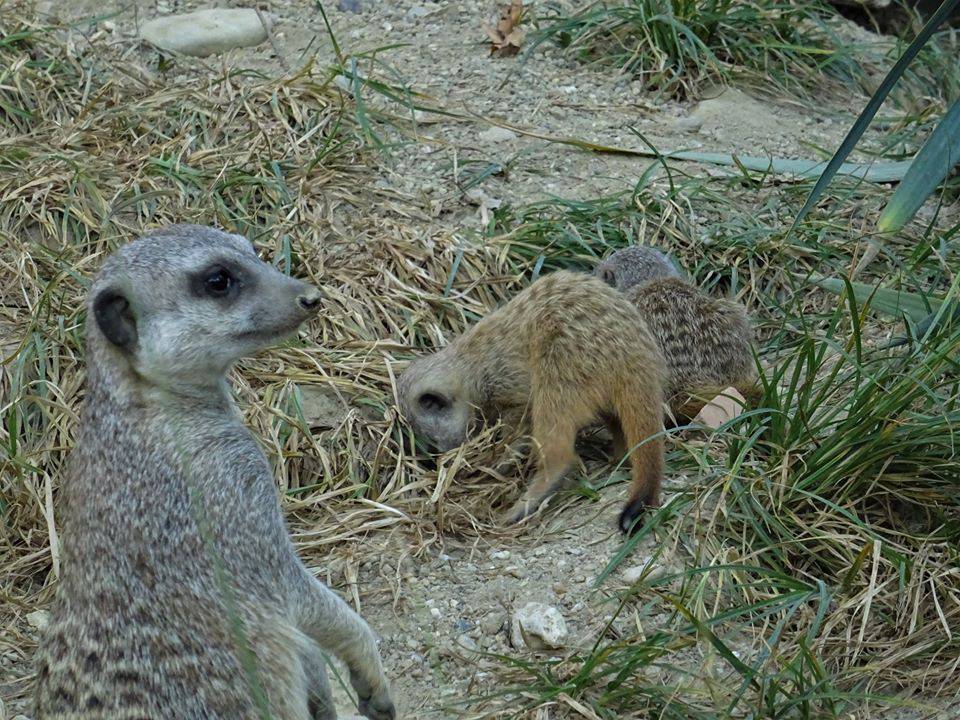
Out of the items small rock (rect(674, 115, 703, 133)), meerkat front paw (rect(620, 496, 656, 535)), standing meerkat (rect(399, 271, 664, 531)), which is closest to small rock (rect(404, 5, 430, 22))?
small rock (rect(674, 115, 703, 133))

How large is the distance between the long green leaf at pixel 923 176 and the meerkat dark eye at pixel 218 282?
138 cm

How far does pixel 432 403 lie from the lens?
3.99 metres

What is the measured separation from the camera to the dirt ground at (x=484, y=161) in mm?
3184

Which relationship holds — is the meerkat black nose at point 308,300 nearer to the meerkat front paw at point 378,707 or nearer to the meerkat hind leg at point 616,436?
the meerkat front paw at point 378,707

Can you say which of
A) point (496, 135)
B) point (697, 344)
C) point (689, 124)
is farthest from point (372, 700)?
point (689, 124)

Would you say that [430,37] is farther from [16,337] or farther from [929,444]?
[929,444]

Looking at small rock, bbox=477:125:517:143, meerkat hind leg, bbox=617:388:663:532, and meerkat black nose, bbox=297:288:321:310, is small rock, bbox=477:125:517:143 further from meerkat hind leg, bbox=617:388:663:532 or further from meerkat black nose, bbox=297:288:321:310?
meerkat black nose, bbox=297:288:321:310

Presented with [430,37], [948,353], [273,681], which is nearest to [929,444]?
[948,353]

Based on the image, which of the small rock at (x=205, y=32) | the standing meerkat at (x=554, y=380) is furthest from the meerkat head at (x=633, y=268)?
the small rock at (x=205, y=32)

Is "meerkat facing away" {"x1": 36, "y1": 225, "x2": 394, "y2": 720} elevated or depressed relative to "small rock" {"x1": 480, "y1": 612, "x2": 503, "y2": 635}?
elevated

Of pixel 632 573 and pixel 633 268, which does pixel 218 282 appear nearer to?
pixel 632 573

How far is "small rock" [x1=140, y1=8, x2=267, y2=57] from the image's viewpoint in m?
5.26

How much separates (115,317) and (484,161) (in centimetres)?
242

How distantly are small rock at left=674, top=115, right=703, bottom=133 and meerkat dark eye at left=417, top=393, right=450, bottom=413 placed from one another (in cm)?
179
